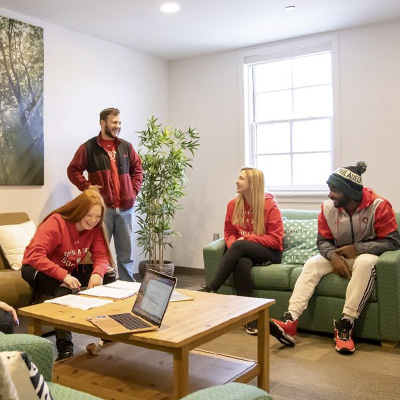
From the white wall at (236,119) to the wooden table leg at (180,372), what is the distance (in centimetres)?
331

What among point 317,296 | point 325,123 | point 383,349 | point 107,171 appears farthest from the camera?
point 325,123

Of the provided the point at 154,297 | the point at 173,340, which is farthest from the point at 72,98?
the point at 173,340

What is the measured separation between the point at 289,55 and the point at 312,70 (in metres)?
0.28

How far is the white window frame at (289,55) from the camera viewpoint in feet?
15.7

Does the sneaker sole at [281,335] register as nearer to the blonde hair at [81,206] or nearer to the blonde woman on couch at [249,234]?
the blonde woman on couch at [249,234]

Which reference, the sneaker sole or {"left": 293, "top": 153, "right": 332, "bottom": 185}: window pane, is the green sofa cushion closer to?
the sneaker sole

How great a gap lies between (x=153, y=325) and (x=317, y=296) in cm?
170

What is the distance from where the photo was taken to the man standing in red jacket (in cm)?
421

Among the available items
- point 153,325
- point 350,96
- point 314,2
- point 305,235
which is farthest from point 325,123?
point 153,325

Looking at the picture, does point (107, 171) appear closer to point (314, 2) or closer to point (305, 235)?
point (305, 235)

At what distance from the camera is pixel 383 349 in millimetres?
3037

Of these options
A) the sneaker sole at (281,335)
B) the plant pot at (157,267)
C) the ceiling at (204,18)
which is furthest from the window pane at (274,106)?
the sneaker sole at (281,335)

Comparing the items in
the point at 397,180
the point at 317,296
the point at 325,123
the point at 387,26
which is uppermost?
the point at 387,26

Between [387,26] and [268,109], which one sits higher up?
[387,26]
